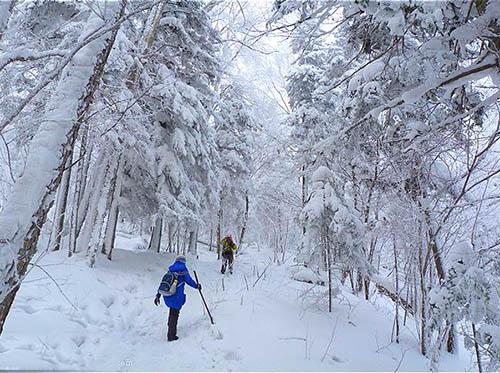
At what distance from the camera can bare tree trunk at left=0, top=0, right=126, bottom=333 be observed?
2795mm

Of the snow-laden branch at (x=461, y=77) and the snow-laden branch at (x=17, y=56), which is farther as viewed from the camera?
the snow-laden branch at (x=461, y=77)

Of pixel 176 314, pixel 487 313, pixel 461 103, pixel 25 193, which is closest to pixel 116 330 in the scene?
pixel 176 314

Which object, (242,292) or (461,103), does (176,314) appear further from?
(461,103)

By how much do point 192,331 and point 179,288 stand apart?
90 centimetres

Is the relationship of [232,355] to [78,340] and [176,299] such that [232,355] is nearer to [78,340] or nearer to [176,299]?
[176,299]

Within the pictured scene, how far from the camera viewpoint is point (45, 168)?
9.95ft

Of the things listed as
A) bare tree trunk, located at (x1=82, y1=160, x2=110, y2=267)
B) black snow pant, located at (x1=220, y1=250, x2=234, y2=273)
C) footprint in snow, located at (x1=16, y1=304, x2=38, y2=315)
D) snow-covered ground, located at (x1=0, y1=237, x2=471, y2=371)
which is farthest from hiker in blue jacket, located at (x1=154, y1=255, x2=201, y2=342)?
black snow pant, located at (x1=220, y1=250, x2=234, y2=273)

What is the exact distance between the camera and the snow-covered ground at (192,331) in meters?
5.43

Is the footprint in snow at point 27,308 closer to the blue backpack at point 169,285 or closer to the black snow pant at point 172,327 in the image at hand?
the blue backpack at point 169,285

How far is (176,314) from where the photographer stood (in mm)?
6754

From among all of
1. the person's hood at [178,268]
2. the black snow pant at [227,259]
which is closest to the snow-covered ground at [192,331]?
the person's hood at [178,268]

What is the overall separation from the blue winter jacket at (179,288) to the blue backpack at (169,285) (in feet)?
0.25

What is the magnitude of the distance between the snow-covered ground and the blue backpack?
0.92 metres

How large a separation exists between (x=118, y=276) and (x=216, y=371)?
17.8 feet
